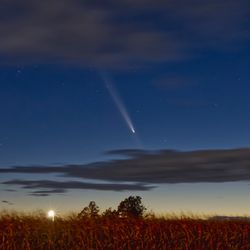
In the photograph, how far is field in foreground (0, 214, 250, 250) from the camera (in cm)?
3033

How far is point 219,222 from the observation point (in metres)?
35.6

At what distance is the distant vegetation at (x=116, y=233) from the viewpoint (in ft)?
99.6

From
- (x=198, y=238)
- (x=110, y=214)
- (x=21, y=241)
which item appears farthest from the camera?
(x=110, y=214)

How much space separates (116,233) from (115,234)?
8 centimetres

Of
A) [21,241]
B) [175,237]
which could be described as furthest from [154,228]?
[21,241]

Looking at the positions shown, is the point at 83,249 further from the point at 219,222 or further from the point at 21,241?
the point at 219,222

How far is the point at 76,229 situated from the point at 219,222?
8.15 metres

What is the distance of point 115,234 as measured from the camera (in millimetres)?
31500

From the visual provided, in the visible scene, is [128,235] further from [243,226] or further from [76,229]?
[243,226]

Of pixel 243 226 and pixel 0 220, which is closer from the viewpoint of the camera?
pixel 0 220

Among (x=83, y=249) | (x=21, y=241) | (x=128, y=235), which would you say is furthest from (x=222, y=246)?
(x=21, y=241)

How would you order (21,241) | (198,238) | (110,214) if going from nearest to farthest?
(21,241), (198,238), (110,214)

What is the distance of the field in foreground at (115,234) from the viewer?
3033 cm

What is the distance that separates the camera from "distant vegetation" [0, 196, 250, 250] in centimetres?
3035
